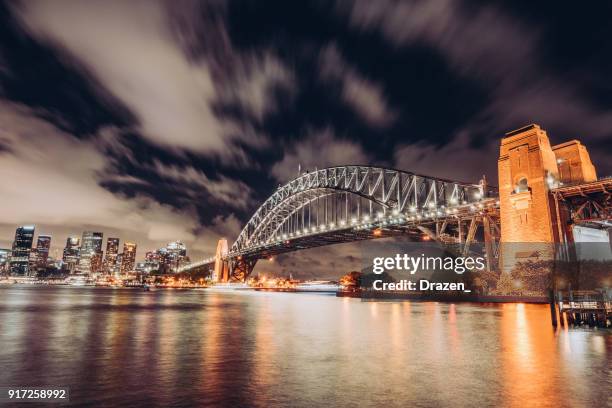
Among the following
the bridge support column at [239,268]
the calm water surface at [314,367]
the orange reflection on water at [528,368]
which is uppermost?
the bridge support column at [239,268]

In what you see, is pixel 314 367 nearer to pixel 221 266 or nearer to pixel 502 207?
pixel 502 207

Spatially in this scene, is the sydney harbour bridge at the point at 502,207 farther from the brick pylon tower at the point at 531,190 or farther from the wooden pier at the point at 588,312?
the wooden pier at the point at 588,312

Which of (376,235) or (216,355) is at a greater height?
(376,235)

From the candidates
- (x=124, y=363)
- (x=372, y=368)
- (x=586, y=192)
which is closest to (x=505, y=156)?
(x=586, y=192)

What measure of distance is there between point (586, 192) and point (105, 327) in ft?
123

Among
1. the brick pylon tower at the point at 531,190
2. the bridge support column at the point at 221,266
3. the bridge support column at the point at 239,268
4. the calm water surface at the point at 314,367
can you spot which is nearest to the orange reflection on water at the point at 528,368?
the calm water surface at the point at 314,367

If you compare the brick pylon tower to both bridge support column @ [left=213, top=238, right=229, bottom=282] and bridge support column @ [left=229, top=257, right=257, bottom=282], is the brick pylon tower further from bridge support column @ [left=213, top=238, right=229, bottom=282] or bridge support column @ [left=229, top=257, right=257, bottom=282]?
bridge support column @ [left=213, top=238, right=229, bottom=282]

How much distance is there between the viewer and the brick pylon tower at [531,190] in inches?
1316

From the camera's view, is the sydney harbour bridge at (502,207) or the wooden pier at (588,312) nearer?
the wooden pier at (588,312)

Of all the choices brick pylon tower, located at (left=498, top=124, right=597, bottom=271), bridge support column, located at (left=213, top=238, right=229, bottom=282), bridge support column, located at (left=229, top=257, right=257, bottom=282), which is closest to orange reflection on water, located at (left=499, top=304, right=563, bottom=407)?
brick pylon tower, located at (left=498, top=124, right=597, bottom=271)

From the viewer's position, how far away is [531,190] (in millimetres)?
35375

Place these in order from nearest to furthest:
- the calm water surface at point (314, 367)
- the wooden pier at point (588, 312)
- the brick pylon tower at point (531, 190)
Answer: the calm water surface at point (314, 367), the wooden pier at point (588, 312), the brick pylon tower at point (531, 190)

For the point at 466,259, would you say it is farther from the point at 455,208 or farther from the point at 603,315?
the point at 603,315

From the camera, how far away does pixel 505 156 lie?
128 ft
